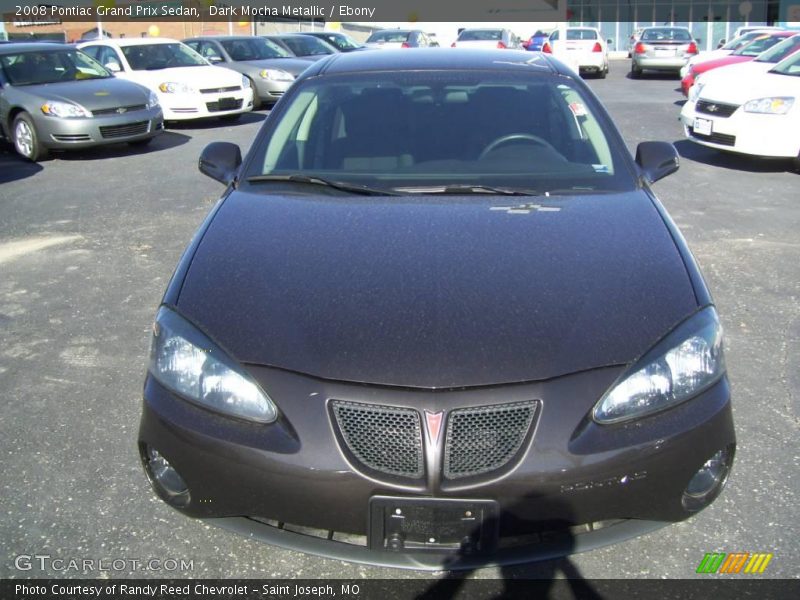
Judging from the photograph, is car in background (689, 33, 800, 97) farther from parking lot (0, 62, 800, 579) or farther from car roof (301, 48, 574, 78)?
car roof (301, 48, 574, 78)

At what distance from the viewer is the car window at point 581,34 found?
82.5ft

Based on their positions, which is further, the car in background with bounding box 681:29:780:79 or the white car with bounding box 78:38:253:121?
the car in background with bounding box 681:29:780:79

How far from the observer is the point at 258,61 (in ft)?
52.7

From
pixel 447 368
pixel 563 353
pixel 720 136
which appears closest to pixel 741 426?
pixel 563 353

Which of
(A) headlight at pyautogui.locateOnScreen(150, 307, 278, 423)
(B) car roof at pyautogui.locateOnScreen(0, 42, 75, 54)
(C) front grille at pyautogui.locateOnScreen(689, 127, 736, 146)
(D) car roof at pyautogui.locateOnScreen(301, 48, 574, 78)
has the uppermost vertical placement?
(D) car roof at pyautogui.locateOnScreen(301, 48, 574, 78)

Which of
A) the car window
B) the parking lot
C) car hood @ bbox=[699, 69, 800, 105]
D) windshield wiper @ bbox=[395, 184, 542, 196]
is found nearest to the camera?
the parking lot

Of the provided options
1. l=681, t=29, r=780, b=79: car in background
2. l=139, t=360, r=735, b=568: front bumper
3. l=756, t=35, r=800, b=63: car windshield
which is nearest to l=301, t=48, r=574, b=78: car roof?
l=139, t=360, r=735, b=568: front bumper

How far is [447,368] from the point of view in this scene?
7.77ft

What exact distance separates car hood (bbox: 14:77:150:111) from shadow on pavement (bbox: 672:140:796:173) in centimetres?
727

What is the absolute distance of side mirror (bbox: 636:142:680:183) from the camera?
3.88 metres

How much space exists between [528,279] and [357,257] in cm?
61

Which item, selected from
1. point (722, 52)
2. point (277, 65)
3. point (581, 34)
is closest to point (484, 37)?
point (581, 34)

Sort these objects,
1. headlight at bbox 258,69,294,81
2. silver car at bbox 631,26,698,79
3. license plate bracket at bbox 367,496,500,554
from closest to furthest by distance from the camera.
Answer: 1. license plate bracket at bbox 367,496,500,554
2. headlight at bbox 258,69,294,81
3. silver car at bbox 631,26,698,79

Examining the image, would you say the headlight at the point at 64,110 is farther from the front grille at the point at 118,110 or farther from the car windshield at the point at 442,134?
the car windshield at the point at 442,134
